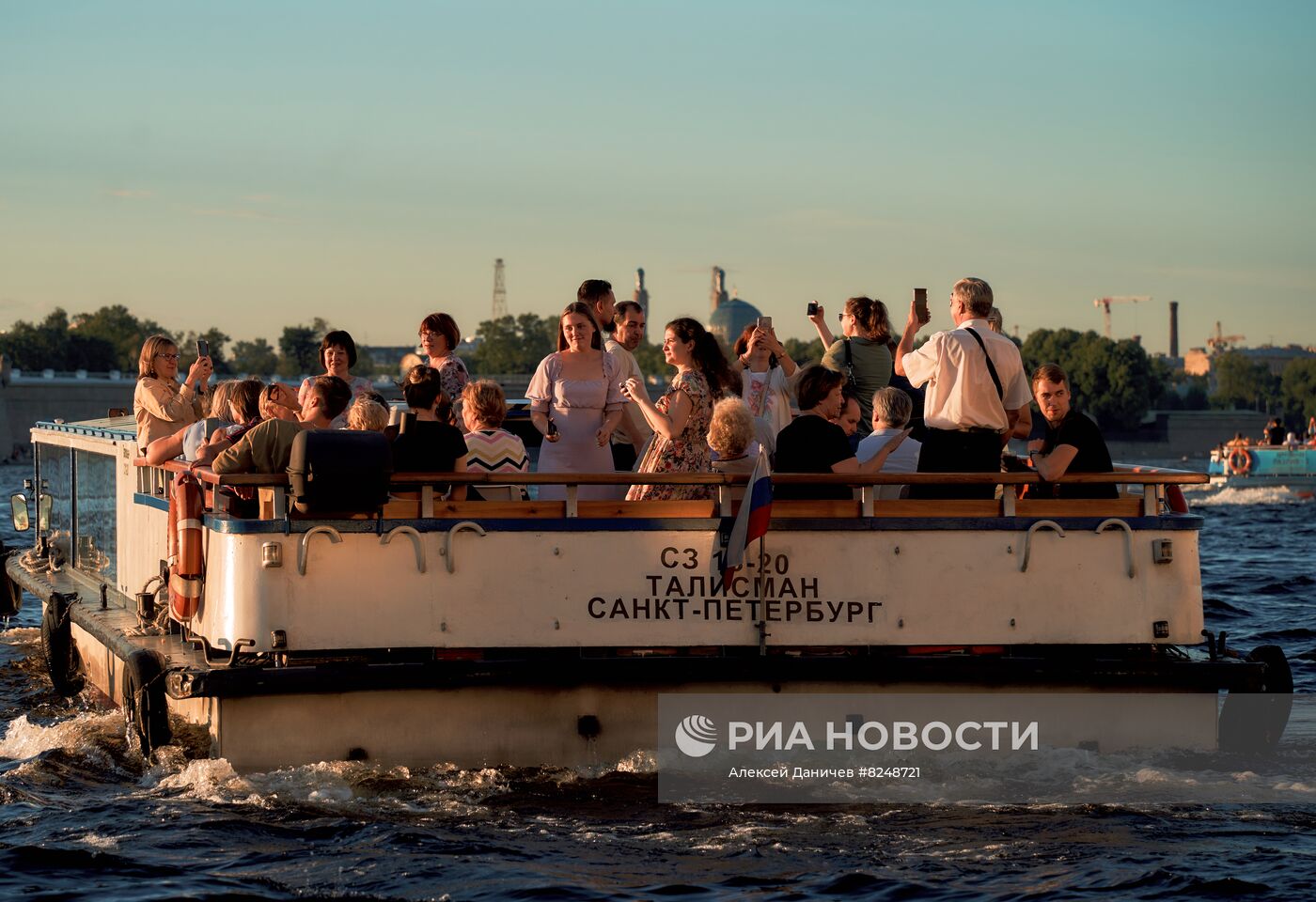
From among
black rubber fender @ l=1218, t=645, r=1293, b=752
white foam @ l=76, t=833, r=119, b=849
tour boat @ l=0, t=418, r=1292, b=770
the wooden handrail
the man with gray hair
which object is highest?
the man with gray hair

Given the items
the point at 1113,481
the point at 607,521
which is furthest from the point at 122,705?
the point at 1113,481

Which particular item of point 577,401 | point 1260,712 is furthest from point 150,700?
point 1260,712

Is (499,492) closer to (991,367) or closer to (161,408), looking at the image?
(991,367)

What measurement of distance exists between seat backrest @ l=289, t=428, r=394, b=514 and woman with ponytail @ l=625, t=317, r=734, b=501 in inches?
60.9

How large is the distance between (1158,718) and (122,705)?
623cm

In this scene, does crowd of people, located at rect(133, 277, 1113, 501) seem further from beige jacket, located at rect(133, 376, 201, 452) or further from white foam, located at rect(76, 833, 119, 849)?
white foam, located at rect(76, 833, 119, 849)

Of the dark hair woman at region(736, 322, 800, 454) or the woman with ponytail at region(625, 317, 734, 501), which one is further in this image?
the dark hair woman at region(736, 322, 800, 454)

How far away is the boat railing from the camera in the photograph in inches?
365

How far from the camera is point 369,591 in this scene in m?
9.31

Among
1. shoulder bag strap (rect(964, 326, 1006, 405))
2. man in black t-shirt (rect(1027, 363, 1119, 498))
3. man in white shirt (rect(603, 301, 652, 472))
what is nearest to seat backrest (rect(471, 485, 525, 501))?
man in white shirt (rect(603, 301, 652, 472))

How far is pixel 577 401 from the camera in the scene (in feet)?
35.6

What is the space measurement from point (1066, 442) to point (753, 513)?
72.9 inches

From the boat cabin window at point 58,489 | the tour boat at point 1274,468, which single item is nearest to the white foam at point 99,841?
the boat cabin window at point 58,489

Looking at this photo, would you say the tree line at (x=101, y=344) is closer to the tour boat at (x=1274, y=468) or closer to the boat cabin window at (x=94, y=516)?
the tour boat at (x=1274, y=468)
